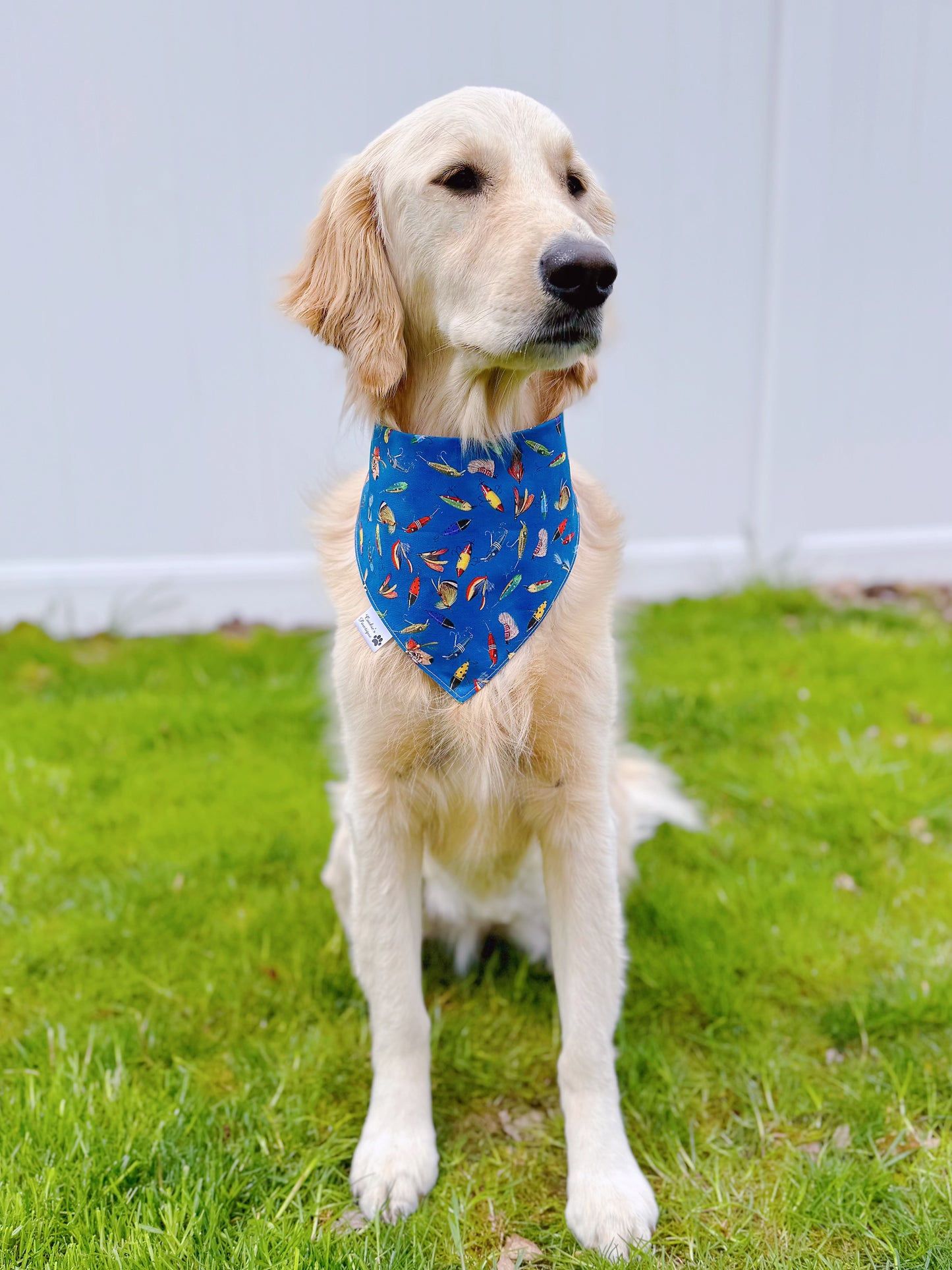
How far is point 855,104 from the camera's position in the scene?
4.59 metres

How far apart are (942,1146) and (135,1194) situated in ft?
4.79

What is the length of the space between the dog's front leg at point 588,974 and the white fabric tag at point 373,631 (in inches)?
16.9

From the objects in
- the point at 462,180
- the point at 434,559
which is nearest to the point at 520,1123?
the point at 434,559

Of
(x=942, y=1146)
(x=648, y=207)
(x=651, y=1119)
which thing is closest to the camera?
(x=942, y=1146)

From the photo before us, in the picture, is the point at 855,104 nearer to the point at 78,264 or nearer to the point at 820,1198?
the point at 78,264

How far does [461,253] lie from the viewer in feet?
5.25

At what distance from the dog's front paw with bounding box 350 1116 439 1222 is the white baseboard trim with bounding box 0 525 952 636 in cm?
303

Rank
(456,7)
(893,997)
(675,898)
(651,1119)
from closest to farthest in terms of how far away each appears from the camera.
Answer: (651,1119) < (893,997) < (675,898) < (456,7)

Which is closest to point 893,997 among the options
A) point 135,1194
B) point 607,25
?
point 135,1194

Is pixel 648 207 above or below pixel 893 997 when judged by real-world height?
above

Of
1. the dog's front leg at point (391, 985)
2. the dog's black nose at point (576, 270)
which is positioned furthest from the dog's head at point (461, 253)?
the dog's front leg at point (391, 985)

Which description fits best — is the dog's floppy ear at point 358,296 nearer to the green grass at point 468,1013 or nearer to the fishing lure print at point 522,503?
the fishing lure print at point 522,503

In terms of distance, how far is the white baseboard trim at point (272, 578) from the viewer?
183 inches

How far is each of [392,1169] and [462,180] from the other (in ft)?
5.71
